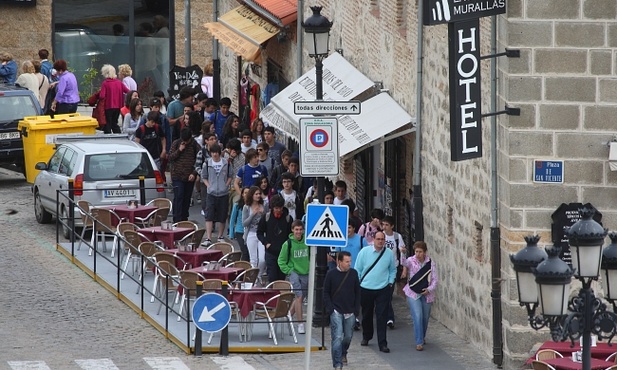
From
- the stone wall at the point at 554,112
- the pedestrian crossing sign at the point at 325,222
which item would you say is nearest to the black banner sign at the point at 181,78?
the stone wall at the point at 554,112

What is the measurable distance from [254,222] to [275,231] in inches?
40.3

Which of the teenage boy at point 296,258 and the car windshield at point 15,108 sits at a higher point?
the car windshield at point 15,108

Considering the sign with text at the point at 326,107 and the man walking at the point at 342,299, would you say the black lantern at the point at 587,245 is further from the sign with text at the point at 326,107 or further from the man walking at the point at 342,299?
the man walking at the point at 342,299

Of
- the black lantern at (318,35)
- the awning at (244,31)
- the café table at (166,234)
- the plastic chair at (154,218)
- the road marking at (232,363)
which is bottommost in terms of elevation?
the road marking at (232,363)

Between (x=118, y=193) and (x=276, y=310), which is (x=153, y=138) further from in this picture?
(x=276, y=310)

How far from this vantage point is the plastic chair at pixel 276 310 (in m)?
19.9

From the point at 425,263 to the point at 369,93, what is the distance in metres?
5.17

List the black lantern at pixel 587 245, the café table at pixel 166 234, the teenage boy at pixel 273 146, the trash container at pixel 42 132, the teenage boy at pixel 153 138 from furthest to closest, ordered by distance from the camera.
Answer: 1. the trash container at pixel 42 132
2. the teenage boy at pixel 153 138
3. the teenage boy at pixel 273 146
4. the café table at pixel 166 234
5. the black lantern at pixel 587 245

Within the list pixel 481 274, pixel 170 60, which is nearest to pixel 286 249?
pixel 481 274

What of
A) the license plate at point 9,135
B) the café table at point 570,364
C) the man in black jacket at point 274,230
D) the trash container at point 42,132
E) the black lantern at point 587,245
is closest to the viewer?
the black lantern at point 587,245

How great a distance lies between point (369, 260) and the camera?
66.9ft

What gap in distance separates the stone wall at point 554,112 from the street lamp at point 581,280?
5.42 m

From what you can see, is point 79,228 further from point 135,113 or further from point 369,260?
point 369,260

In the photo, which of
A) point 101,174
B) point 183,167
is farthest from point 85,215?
point 183,167
